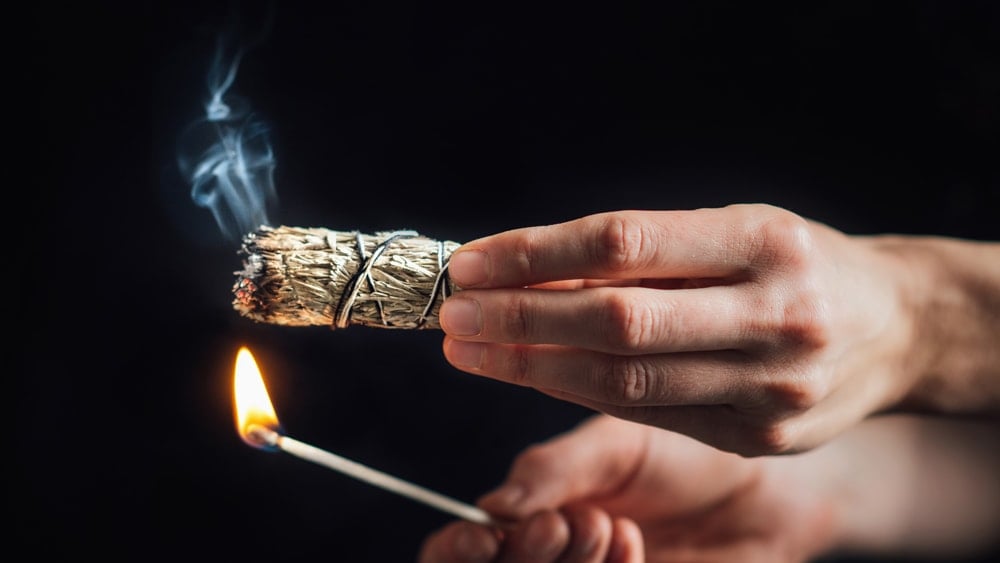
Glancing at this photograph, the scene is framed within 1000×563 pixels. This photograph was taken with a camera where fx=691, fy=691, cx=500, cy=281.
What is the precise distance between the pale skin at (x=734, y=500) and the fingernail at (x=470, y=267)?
1.95 feet

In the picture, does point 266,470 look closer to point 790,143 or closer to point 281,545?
point 281,545

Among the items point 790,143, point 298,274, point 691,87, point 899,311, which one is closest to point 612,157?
point 691,87

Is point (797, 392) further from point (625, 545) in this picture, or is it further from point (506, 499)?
point (506, 499)

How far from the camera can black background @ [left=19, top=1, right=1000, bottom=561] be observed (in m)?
1.30

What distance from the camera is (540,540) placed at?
127 cm

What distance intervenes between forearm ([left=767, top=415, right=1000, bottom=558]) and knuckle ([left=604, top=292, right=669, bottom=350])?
49.7 inches

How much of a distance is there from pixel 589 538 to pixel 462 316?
23.9 inches

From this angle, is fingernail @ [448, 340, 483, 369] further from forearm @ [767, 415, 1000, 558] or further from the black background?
forearm @ [767, 415, 1000, 558]

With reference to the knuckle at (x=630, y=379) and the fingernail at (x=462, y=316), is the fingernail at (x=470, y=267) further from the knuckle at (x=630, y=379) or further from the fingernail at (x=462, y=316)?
the knuckle at (x=630, y=379)

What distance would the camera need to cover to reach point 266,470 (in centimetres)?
159

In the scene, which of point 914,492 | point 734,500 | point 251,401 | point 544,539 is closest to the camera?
point 251,401

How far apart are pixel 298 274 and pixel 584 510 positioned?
73 centimetres

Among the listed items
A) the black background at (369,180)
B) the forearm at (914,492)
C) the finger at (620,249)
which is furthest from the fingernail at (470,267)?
the forearm at (914,492)

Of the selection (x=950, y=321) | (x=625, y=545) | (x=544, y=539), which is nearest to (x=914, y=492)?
Answer: (x=950, y=321)
